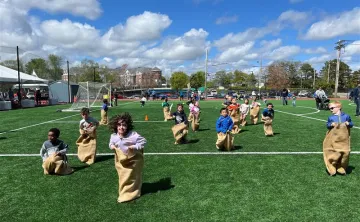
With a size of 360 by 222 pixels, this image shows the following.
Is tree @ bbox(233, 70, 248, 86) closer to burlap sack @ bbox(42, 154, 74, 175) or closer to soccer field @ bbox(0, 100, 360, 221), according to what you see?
soccer field @ bbox(0, 100, 360, 221)

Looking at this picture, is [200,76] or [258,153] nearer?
[258,153]

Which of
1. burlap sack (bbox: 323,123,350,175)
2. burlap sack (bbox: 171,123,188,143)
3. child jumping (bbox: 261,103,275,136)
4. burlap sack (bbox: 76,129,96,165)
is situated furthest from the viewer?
child jumping (bbox: 261,103,275,136)

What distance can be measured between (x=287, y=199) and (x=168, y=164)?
3.14 m

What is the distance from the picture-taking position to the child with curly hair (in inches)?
190

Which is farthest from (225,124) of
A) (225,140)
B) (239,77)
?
(239,77)

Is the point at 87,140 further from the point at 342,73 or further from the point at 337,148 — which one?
the point at 342,73

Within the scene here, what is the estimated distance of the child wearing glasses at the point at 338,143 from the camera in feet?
19.7

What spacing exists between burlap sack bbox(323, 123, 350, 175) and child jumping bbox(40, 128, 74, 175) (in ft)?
18.5

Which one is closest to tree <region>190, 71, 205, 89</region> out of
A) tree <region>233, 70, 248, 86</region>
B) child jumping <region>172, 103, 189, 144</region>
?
tree <region>233, 70, 248, 86</region>

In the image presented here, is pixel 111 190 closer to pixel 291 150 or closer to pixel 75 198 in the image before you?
pixel 75 198

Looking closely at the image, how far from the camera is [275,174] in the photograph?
20.8 ft

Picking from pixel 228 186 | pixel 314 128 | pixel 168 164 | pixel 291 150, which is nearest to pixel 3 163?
pixel 168 164

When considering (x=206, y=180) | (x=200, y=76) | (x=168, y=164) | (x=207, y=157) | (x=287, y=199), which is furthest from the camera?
(x=200, y=76)

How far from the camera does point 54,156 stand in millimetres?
6309
